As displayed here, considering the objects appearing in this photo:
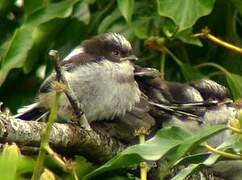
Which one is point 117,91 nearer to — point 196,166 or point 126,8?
point 126,8

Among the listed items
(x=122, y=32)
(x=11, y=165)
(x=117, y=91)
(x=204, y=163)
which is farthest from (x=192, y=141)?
(x=122, y=32)

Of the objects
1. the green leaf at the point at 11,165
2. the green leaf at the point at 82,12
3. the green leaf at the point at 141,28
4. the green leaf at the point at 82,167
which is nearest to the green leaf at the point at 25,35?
the green leaf at the point at 82,12

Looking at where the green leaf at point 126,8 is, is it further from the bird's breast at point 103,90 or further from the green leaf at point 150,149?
the green leaf at point 150,149

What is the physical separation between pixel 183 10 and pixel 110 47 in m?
0.41

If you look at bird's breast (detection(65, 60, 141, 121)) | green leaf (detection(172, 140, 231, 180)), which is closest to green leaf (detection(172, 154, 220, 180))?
green leaf (detection(172, 140, 231, 180))

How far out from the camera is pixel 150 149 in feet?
7.59

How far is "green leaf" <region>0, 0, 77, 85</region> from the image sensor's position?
3.64m

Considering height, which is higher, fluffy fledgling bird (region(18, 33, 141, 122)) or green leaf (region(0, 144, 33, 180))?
green leaf (region(0, 144, 33, 180))

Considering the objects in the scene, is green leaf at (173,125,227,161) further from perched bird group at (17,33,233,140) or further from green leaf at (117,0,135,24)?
green leaf at (117,0,135,24)

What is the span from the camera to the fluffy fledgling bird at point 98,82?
3.37 m

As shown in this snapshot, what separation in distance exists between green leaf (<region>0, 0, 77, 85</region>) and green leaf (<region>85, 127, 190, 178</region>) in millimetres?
1374

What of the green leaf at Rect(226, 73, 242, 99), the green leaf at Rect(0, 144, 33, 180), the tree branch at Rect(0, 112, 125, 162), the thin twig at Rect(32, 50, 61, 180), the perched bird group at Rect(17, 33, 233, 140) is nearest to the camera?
the green leaf at Rect(0, 144, 33, 180)

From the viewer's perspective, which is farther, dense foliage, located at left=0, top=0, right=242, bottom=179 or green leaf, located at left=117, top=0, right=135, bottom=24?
dense foliage, located at left=0, top=0, right=242, bottom=179

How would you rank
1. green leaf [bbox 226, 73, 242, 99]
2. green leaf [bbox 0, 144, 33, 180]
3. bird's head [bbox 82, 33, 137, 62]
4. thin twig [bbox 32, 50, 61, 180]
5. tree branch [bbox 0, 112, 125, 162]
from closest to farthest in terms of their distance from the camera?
green leaf [bbox 0, 144, 33, 180] → thin twig [bbox 32, 50, 61, 180] → tree branch [bbox 0, 112, 125, 162] → bird's head [bbox 82, 33, 137, 62] → green leaf [bbox 226, 73, 242, 99]
